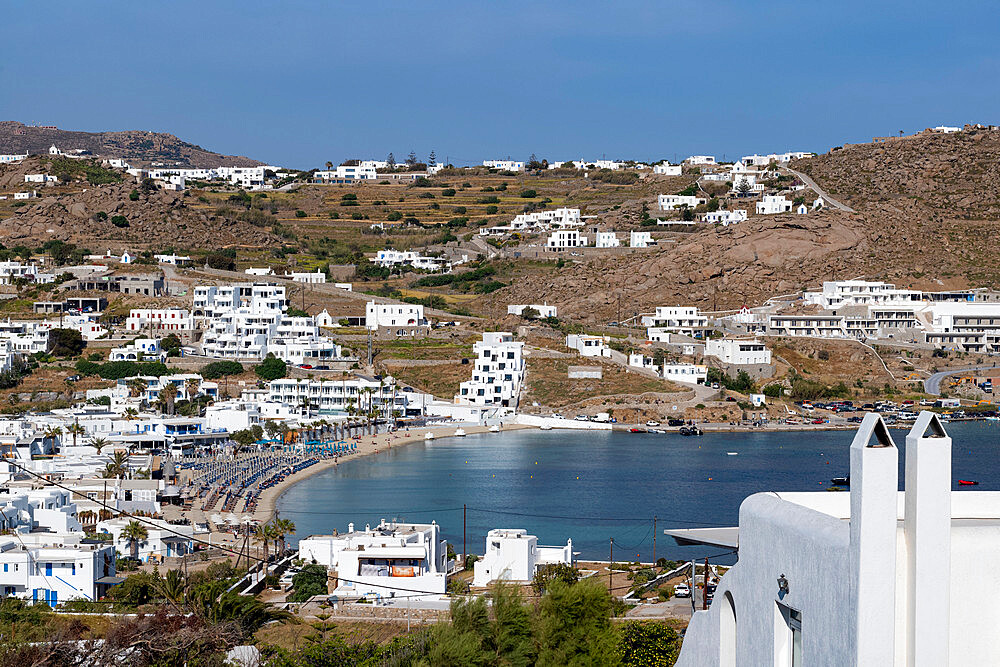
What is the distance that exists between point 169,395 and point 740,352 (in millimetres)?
18244

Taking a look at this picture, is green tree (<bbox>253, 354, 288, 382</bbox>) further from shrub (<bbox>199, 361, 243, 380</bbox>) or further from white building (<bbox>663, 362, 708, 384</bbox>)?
white building (<bbox>663, 362, 708, 384</bbox>)

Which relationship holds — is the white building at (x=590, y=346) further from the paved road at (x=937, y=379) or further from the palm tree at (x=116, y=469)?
the palm tree at (x=116, y=469)

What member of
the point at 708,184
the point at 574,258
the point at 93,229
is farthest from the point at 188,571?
the point at 708,184

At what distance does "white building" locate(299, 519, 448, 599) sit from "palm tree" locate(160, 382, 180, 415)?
61.3 ft

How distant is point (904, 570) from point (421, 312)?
43432mm

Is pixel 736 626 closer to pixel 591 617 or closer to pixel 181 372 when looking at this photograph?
pixel 591 617

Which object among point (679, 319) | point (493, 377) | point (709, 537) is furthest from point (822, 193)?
point (709, 537)

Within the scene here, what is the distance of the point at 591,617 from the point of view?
10562 millimetres

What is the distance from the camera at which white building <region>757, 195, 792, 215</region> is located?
190 feet

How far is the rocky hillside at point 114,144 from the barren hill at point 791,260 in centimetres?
10895

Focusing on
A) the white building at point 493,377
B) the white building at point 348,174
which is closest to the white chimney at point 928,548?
the white building at point 493,377

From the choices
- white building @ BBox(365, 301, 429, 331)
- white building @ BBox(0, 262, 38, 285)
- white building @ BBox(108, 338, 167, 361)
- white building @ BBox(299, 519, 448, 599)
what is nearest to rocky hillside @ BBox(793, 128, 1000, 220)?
white building @ BBox(365, 301, 429, 331)

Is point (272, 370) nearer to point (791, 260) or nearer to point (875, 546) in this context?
point (791, 260)

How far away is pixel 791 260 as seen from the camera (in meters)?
52.0
